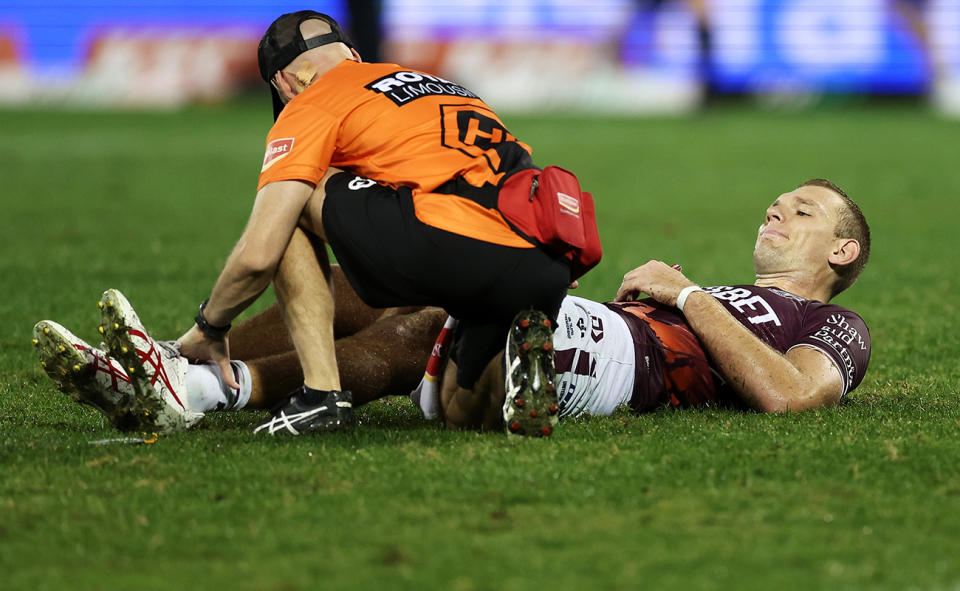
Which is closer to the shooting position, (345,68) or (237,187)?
(345,68)

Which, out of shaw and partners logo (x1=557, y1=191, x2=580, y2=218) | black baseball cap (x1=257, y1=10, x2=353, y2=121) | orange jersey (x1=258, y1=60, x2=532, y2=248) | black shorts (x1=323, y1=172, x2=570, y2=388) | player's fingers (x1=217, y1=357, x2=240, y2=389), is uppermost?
black baseball cap (x1=257, y1=10, x2=353, y2=121)

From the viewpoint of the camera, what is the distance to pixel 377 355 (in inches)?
184

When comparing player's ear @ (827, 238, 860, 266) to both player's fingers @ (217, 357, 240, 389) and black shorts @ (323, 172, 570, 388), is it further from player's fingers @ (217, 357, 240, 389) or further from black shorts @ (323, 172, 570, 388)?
player's fingers @ (217, 357, 240, 389)

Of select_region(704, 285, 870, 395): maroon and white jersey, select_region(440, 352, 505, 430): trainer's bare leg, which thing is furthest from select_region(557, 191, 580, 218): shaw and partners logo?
select_region(704, 285, 870, 395): maroon and white jersey

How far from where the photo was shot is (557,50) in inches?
1056

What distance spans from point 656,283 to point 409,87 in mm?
1218

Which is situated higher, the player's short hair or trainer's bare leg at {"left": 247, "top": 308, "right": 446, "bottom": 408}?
the player's short hair

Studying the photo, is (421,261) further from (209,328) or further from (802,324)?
(802,324)

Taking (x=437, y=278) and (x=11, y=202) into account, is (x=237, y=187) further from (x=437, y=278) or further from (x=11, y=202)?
(x=437, y=278)

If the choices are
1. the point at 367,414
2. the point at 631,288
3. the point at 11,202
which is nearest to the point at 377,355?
the point at 367,414

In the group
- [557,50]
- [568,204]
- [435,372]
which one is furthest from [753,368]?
[557,50]

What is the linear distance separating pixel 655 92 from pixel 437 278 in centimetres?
2346

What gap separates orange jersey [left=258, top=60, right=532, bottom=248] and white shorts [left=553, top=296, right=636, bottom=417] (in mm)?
559

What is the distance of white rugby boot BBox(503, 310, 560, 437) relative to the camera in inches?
159
